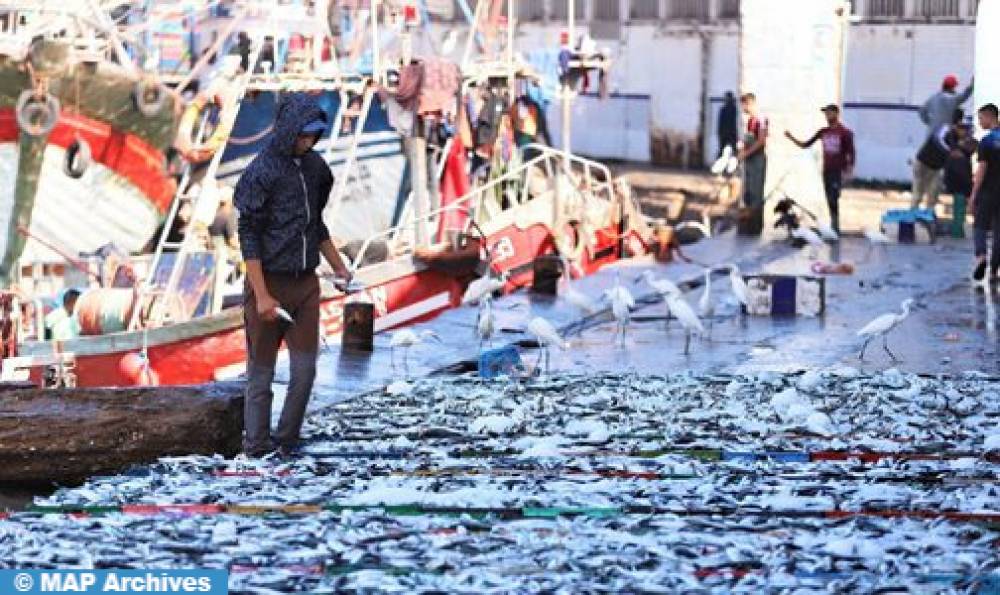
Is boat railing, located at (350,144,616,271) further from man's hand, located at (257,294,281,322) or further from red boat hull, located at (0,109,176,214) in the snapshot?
man's hand, located at (257,294,281,322)

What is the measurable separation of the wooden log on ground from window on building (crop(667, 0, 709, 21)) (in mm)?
30563

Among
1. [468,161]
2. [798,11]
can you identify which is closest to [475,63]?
[468,161]

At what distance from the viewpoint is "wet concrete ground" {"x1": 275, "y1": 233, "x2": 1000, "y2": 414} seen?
1270cm

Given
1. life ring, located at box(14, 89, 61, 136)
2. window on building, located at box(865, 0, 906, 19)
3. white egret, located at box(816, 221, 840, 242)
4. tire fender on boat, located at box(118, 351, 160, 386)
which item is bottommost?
tire fender on boat, located at box(118, 351, 160, 386)

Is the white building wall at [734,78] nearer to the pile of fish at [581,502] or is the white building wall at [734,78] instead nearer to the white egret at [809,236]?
the white egret at [809,236]

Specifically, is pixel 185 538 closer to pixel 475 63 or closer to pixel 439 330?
pixel 439 330

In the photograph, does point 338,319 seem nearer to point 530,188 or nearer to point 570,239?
point 570,239

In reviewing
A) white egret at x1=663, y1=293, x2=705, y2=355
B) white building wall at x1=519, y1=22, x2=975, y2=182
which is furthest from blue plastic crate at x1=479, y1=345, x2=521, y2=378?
white building wall at x1=519, y1=22, x2=975, y2=182

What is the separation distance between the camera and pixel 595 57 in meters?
24.2

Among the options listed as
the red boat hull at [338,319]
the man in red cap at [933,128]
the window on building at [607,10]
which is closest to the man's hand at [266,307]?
the red boat hull at [338,319]

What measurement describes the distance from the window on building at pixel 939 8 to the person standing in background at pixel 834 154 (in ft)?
42.2

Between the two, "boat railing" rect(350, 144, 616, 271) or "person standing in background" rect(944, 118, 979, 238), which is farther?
"boat railing" rect(350, 144, 616, 271)

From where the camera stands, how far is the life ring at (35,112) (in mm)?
22312

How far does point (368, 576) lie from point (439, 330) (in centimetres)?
808
